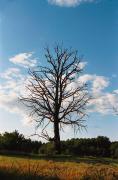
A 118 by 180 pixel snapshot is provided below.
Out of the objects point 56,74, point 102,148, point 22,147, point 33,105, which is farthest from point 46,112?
point 102,148

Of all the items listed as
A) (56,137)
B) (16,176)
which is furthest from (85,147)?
(16,176)

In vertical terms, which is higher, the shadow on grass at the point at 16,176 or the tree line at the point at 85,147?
the tree line at the point at 85,147

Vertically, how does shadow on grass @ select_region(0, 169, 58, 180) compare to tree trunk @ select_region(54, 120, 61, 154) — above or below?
below

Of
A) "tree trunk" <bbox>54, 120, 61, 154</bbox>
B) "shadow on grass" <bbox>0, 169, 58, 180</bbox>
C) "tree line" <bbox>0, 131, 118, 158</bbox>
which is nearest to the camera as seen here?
"shadow on grass" <bbox>0, 169, 58, 180</bbox>

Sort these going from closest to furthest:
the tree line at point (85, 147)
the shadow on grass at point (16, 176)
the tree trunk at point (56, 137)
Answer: the shadow on grass at point (16, 176)
the tree trunk at point (56, 137)
the tree line at point (85, 147)

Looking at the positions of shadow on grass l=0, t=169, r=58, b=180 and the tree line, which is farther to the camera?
the tree line

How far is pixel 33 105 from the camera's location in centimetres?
4025

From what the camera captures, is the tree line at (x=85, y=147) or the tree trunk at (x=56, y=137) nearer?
the tree trunk at (x=56, y=137)

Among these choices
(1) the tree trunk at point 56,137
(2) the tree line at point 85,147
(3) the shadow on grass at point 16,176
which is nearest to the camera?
(3) the shadow on grass at point 16,176

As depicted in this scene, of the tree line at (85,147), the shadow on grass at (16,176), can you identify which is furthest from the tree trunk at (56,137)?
the shadow on grass at (16,176)

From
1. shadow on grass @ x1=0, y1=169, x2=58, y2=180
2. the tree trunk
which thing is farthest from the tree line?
shadow on grass @ x1=0, y1=169, x2=58, y2=180

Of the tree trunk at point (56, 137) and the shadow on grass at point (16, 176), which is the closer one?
the shadow on grass at point (16, 176)

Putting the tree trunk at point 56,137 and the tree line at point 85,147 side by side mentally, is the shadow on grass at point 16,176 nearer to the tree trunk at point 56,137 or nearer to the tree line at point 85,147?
the tree trunk at point 56,137

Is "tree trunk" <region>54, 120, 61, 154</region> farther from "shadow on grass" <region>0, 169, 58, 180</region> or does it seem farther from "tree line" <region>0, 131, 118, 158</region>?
"shadow on grass" <region>0, 169, 58, 180</region>
